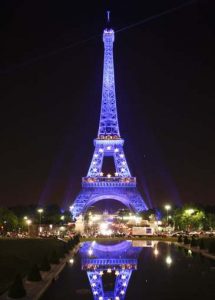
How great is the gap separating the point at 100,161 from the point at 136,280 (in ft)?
276

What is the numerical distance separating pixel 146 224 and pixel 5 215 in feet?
81.7

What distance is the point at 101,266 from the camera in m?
30.7

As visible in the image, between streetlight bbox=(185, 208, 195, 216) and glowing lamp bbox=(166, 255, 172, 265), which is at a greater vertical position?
streetlight bbox=(185, 208, 195, 216)

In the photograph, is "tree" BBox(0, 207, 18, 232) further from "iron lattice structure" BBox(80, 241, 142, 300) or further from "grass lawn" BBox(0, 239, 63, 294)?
"iron lattice structure" BBox(80, 241, 142, 300)

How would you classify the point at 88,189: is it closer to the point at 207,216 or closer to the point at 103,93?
the point at 103,93

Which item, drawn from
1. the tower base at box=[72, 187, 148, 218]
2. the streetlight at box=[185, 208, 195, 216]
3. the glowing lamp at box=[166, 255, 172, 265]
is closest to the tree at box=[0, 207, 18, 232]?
the tower base at box=[72, 187, 148, 218]

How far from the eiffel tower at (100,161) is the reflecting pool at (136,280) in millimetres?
68728

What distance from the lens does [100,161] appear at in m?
Result: 108

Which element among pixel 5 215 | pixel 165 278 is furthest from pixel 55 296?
pixel 5 215

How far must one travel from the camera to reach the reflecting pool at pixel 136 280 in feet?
65.8

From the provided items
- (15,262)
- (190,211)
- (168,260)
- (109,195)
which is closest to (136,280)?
(168,260)

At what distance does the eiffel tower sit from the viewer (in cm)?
10344

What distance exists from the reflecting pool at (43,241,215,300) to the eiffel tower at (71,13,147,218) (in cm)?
6873

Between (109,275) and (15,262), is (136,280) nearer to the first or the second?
(109,275)
